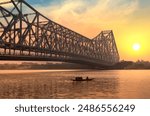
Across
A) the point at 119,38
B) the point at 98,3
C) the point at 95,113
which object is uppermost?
the point at 98,3

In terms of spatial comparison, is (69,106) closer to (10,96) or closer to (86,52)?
(10,96)

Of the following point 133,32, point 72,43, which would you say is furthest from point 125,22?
point 72,43

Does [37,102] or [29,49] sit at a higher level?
[29,49]

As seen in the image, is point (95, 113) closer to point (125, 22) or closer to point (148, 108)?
point (148, 108)

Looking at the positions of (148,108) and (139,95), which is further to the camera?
(139,95)

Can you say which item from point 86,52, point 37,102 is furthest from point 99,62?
point 37,102

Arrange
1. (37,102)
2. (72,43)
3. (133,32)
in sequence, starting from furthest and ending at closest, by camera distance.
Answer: (72,43), (133,32), (37,102)

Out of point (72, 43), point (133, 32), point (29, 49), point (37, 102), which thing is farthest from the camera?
point (72, 43)
